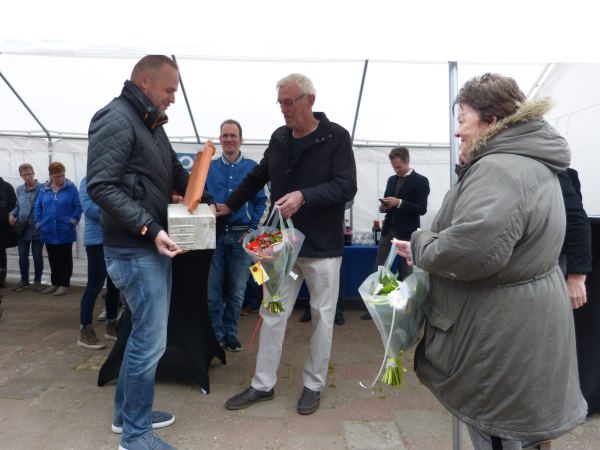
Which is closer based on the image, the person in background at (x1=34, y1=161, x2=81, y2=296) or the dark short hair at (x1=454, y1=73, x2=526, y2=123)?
the dark short hair at (x1=454, y1=73, x2=526, y2=123)

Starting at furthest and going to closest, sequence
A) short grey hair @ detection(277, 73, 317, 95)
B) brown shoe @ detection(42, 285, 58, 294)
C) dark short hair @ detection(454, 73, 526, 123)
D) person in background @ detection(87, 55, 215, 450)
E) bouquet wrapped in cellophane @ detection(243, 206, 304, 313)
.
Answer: brown shoe @ detection(42, 285, 58, 294) < short grey hair @ detection(277, 73, 317, 95) < bouquet wrapped in cellophane @ detection(243, 206, 304, 313) < person in background @ detection(87, 55, 215, 450) < dark short hair @ detection(454, 73, 526, 123)

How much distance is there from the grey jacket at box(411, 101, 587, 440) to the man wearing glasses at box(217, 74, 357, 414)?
1.18 metres

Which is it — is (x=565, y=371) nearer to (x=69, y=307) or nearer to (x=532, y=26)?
(x=532, y=26)

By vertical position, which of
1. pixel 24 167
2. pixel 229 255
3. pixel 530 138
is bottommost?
pixel 229 255

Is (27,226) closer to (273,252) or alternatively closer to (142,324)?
(142,324)

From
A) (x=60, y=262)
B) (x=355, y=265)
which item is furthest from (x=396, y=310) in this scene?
(x=60, y=262)

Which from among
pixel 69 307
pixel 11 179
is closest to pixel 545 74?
pixel 69 307

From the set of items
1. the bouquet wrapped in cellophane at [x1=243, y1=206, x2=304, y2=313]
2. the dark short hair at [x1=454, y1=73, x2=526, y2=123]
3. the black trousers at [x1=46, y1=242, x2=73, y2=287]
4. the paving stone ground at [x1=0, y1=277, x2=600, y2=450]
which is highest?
the dark short hair at [x1=454, y1=73, x2=526, y2=123]

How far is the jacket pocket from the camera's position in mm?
1590

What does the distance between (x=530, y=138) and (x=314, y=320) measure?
1.68m

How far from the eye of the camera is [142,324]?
2156 millimetres

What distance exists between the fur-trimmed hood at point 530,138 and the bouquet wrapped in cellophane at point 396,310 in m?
0.54

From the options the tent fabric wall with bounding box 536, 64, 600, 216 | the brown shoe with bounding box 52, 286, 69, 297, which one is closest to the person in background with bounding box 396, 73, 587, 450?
the tent fabric wall with bounding box 536, 64, 600, 216

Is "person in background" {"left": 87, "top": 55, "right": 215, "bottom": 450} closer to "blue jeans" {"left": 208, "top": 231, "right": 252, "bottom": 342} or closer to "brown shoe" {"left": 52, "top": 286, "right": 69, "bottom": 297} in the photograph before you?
"blue jeans" {"left": 208, "top": 231, "right": 252, "bottom": 342}
